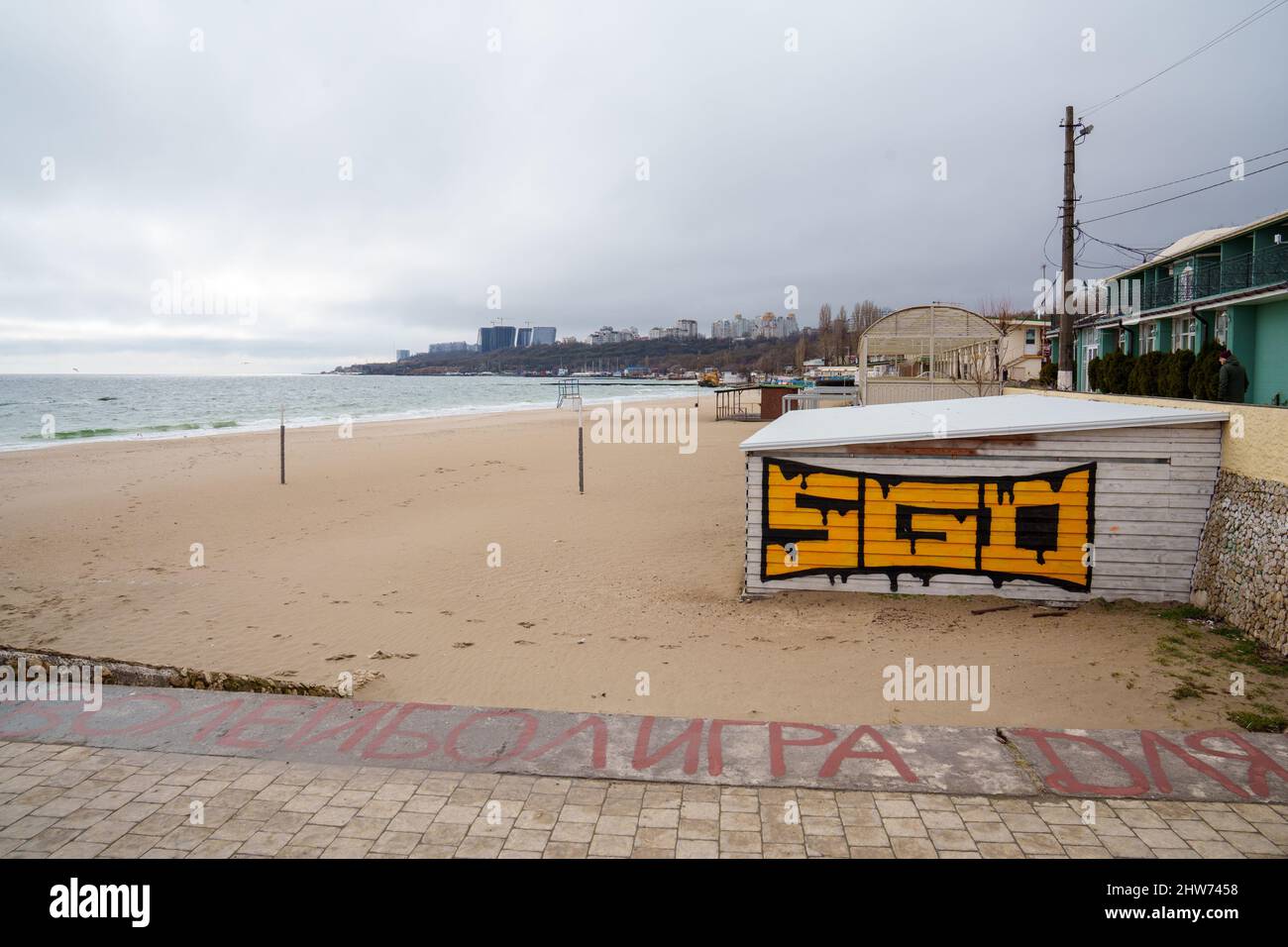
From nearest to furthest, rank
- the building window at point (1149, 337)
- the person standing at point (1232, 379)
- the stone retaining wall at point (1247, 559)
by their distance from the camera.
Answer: the stone retaining wall at point (1247, 559)
the person standing at point (1232, 379)
the building window at point (1149, 337)

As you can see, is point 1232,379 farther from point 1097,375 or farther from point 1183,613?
point 1097,375

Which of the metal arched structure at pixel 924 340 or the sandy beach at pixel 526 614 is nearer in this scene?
the sandy beach at pixel 526 614

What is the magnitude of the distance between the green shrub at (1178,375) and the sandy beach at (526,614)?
44.0ft

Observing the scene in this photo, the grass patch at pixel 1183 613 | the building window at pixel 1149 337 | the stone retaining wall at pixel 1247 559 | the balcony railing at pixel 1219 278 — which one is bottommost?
the grass patch at pixel 1183 613

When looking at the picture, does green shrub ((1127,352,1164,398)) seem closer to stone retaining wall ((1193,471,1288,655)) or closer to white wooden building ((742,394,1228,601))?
white wooden building ((742,394,1228,601))

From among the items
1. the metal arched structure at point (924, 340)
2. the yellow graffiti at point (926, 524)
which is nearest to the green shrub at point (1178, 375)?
the metal arched structure at point (924, 340)

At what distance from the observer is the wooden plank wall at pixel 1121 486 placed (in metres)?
9.21

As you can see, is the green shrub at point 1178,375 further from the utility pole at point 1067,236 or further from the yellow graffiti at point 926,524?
the yellow graffiti at point 926,524

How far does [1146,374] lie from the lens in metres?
25.0

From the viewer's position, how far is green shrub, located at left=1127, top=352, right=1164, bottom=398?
24.6 m

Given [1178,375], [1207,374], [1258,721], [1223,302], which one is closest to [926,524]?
[1258,721]

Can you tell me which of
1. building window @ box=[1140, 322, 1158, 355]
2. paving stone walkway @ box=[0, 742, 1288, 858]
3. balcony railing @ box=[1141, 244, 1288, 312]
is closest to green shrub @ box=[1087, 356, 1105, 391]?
balcony railing @ box=[1141, 244, 1288, 312]

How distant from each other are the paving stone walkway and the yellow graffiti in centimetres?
500
